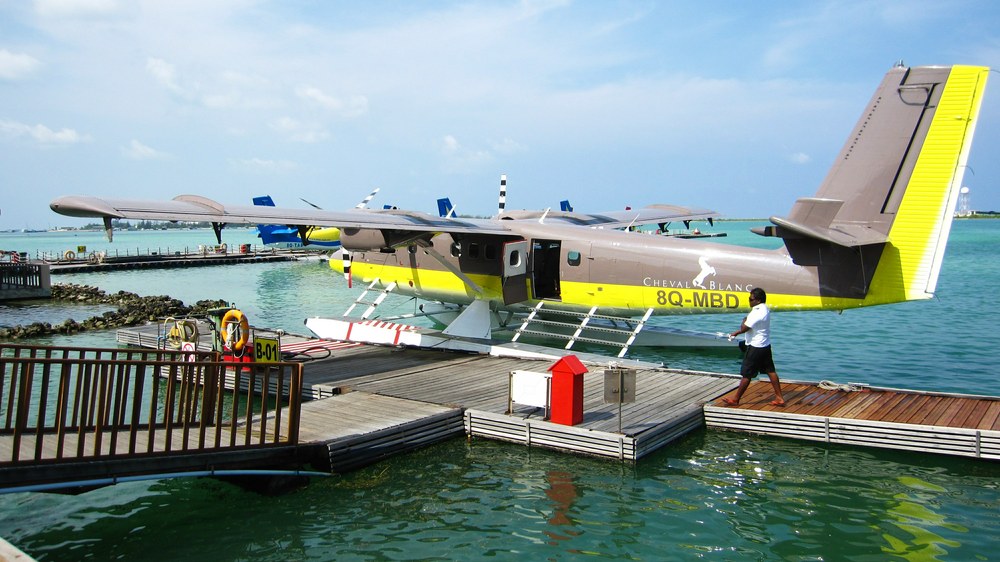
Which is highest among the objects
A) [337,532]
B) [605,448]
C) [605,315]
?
[605,315]

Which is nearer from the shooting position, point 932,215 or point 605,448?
point 605,448

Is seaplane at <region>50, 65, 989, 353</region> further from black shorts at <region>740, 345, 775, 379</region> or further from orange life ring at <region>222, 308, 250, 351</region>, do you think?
black shorts at <region>740, 345, 775, 379</region>

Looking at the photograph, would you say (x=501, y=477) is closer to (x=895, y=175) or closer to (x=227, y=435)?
(x=227, y=435)

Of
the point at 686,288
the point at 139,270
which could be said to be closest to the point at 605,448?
the point at 686,288

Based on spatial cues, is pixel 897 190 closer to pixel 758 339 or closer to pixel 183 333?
pixel 758 339

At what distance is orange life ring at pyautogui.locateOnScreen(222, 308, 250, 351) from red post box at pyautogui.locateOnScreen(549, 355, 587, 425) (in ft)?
18.6

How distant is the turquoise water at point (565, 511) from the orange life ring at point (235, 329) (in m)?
3.46

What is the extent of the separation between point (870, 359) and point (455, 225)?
35.4 ft

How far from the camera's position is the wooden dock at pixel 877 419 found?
9320 mm

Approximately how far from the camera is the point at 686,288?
14734 millimetres

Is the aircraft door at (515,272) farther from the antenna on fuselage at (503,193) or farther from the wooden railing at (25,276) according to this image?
the wooden railing at (25,276)

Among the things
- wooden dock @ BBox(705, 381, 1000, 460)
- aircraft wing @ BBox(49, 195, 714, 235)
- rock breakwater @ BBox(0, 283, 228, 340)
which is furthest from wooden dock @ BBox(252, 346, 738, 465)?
rock breakwater @ BBox(0, 283, 228, 340)

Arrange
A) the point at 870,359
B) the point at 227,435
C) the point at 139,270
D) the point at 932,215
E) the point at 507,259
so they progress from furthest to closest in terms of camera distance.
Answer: the point at 139,270, the point at 870,359, the point at 507,259, the point at 932,215, the point at 227,435

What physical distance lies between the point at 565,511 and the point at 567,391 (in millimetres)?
2188
